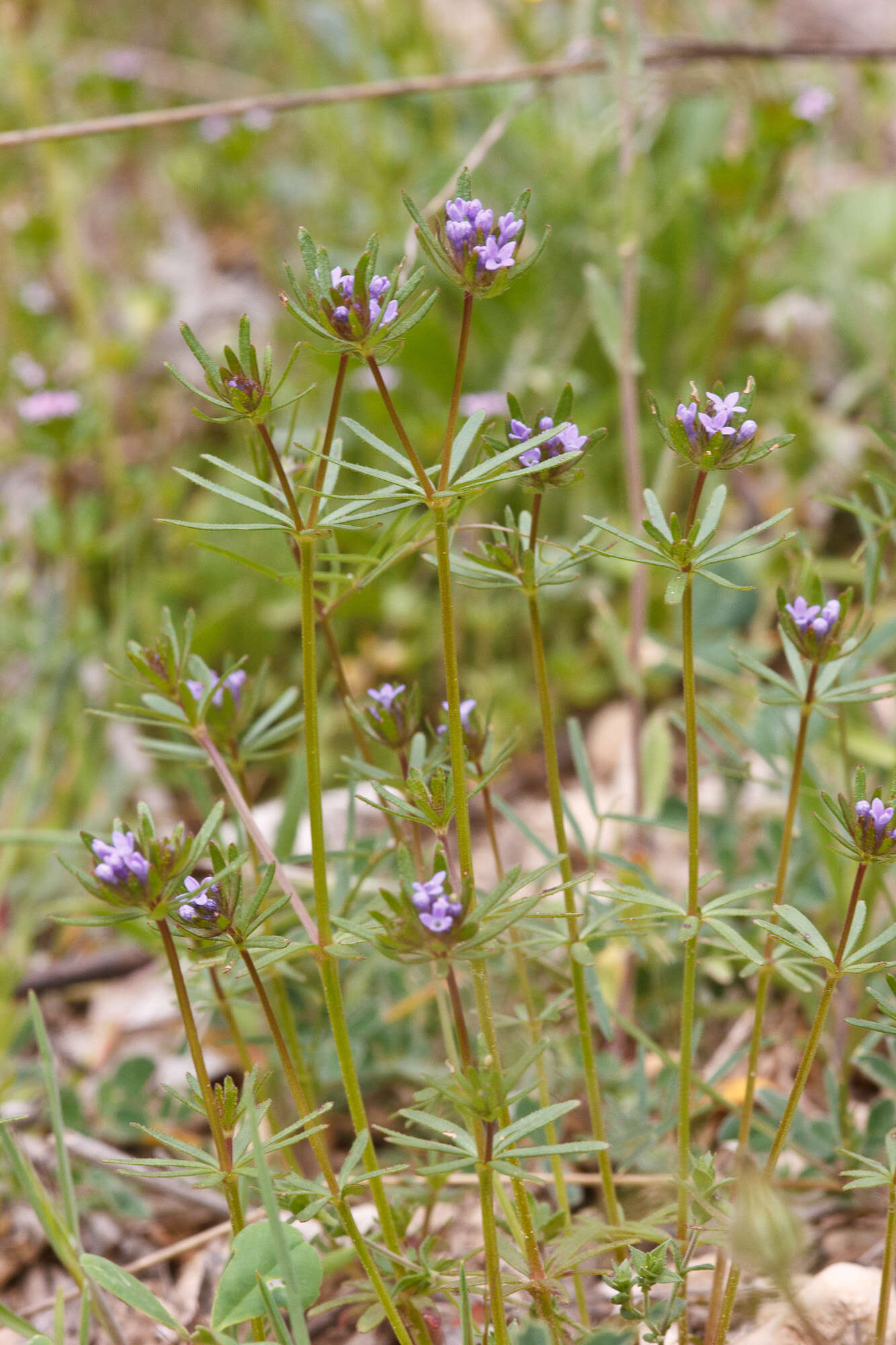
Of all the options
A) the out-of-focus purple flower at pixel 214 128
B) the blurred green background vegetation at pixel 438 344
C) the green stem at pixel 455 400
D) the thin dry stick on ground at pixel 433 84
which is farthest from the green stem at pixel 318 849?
the out-of-focus purple flower at pixel 214 128

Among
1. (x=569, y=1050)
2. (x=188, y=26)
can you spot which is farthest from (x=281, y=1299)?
(x=188, y=26)

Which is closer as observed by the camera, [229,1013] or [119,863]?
[119,863]

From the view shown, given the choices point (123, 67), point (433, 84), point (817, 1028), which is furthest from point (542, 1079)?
point (123, 67)

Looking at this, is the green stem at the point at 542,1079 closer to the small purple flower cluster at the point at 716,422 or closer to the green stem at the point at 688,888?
the green stem at the point at 688,888

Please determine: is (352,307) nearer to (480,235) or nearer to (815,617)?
(480,235)

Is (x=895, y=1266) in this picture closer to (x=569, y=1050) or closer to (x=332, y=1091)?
(x=569, y=1050)

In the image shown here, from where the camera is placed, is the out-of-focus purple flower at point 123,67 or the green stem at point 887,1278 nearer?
the green stem at point 887,1278

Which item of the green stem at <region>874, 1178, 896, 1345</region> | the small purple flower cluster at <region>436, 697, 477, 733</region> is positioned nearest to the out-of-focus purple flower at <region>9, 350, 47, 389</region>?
the small purple flower cluster at <region>436, 697, 477, 733</region>
